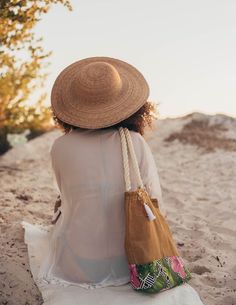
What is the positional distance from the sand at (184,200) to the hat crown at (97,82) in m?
1.38

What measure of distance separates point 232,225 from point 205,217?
49 cm

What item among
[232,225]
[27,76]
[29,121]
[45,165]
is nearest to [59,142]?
[232,225]

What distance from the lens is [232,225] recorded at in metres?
5.43

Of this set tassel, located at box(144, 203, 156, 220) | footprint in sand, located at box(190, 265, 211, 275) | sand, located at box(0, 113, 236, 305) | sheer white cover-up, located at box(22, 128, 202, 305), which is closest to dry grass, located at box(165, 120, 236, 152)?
sand, located at box(0, 113, 236, 305)

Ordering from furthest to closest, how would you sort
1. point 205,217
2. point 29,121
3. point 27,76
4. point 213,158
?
point 29,121, point 213,158, point 27,76, point 205,217

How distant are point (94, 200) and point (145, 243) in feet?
1.51

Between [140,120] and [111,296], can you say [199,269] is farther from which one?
[140,120]

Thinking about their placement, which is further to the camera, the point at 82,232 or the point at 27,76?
the point at 27,76

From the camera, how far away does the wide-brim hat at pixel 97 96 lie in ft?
10.8

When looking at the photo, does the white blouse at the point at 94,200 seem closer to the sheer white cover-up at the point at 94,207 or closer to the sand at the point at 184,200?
the sheer white cover-up at the point at 94,207

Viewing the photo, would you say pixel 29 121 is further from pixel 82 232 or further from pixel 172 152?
pixel 82 232

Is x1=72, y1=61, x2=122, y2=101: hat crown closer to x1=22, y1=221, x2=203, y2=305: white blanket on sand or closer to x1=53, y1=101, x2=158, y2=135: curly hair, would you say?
x1=53, y1=101, x2=158, y2=135: curly hair

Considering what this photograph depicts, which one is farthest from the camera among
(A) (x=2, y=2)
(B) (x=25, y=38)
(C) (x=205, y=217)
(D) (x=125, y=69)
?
(C) (x=205, y=217)

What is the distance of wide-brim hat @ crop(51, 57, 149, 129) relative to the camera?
3295 millimetres
